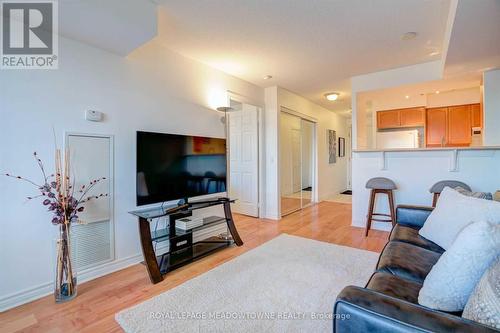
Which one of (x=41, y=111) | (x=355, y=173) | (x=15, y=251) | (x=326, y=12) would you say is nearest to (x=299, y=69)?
(x=326, y=12)

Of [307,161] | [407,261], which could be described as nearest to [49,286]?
[407,261]

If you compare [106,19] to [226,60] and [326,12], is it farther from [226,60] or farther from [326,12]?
[326,12]

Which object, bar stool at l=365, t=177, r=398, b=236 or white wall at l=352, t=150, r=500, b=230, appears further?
bar stool at l=365, t=177, r=398, b=236

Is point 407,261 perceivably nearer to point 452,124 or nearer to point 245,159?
point 245,159

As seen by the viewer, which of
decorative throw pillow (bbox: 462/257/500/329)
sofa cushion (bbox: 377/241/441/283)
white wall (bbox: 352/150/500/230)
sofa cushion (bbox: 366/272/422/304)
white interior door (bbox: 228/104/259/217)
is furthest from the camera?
white interior door (bbox: 228/104/259/217)

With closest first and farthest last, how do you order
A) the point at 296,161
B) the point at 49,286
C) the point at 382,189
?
the point at 49,286 → the point at 382,189 → the point at 296,161

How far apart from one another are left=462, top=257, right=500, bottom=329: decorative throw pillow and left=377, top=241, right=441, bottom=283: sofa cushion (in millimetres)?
607

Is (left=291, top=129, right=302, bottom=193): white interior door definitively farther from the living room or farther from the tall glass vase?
the tall glass vase

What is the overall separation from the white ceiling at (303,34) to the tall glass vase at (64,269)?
85.5 inches

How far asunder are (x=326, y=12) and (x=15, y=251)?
3376 millimetres

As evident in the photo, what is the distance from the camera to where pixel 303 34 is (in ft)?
8.67

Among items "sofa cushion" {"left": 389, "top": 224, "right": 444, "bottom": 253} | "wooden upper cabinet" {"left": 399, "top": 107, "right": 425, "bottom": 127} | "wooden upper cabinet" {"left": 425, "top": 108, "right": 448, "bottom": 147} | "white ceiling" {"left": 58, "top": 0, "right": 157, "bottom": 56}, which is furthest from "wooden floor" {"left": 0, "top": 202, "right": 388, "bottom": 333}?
"wooden upper cabinet" {"left": 399, "top": 107, "right": 425, "bottom": 127}

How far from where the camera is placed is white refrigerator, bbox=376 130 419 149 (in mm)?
5223

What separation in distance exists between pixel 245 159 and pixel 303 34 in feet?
8.50
